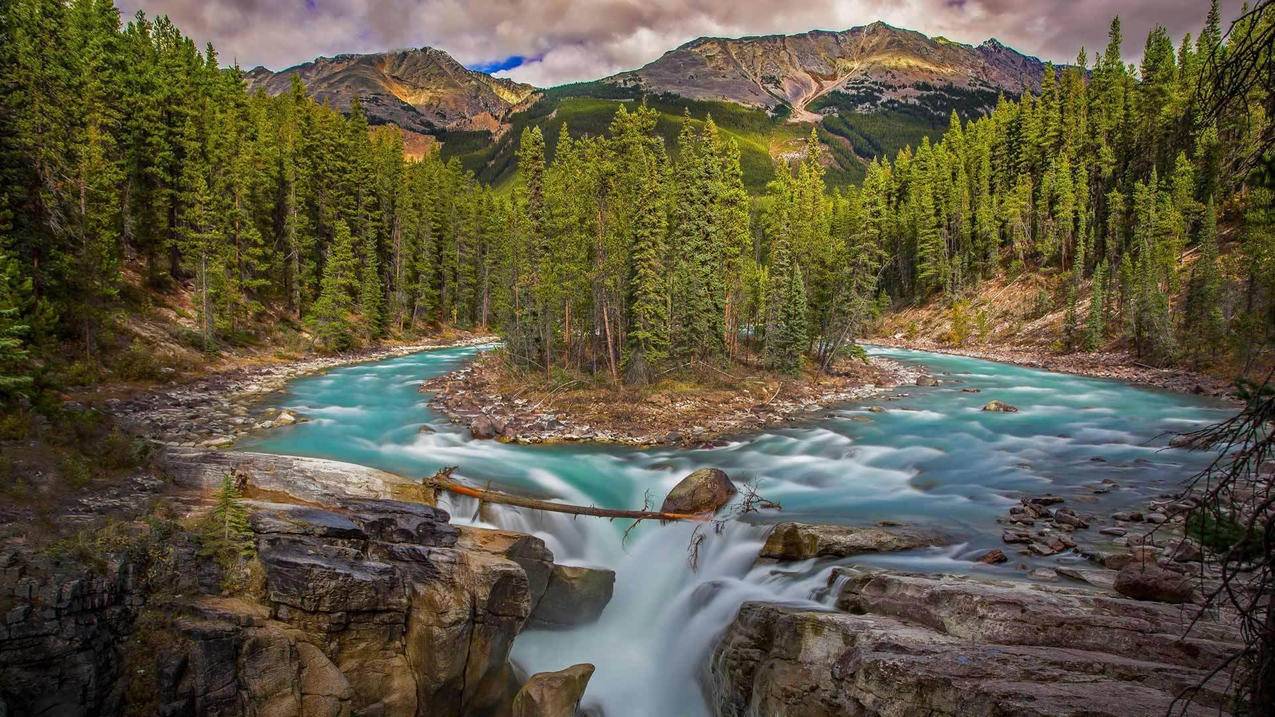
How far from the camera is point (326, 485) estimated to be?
14.9 meters

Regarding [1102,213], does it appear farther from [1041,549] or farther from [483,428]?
[483,428]

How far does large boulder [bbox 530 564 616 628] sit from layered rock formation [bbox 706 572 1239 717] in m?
4.16

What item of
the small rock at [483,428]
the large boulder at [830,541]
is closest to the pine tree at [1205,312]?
the large boulder at [830,541]

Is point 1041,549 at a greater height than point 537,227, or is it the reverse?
point 537,227

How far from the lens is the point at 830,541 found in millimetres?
13305

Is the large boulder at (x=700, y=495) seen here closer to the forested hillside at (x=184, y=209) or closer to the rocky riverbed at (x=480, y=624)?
the rocky riverbed at (x=480, y=624)

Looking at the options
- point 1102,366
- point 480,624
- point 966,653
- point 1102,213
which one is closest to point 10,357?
point 480,624

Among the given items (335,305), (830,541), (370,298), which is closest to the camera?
A: (830,541)

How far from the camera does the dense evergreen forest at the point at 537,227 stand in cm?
2633

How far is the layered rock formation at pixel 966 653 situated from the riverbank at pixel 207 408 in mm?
17699

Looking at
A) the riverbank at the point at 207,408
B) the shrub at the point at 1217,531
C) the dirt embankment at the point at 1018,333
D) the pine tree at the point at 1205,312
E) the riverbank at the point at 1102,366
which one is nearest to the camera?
the shrub at the point at 1217,531

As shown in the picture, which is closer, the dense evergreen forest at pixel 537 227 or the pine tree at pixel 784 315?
the dense evergreen forest at pixel 537 227

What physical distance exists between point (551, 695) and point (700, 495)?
7.28 metres

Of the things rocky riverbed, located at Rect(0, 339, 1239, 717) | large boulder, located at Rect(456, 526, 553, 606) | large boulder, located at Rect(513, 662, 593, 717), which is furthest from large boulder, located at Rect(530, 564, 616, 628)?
large boulder, located at Rect(513, 662, 593, 717)
